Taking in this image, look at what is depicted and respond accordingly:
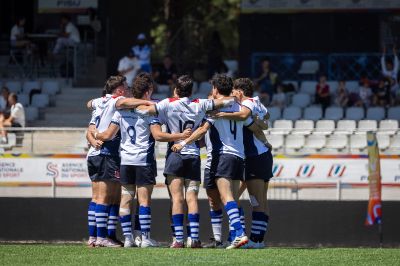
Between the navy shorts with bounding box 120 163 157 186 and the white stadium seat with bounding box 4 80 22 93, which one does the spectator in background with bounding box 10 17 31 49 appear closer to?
the white stadium seat with bounding box 4 80 22 93

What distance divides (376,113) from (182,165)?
1242 cm

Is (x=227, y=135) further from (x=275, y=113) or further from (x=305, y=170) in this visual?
(x=275, y=113)

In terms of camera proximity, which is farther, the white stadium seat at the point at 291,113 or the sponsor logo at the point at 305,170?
the white stadium seat at the point at 291,113

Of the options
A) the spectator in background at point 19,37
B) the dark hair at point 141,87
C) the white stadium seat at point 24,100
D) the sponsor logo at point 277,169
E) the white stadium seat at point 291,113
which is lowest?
the sponsor logo at point 277,169

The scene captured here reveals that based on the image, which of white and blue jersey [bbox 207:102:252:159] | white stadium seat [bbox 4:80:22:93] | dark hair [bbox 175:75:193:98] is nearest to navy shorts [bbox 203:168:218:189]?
white and blue jersey [bbox 207:102:252:159]

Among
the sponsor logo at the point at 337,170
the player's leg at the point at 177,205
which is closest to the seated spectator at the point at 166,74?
the sponsor logo at the point at 337,170

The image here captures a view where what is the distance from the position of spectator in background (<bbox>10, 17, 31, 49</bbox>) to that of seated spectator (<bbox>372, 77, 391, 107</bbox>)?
8.82 m

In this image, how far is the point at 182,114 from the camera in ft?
47.3

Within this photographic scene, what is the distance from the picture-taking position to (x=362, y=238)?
63.6 feet

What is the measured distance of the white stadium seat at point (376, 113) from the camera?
26.1m

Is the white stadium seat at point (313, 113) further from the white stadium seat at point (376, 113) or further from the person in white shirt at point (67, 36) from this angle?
the person in white shirt at point (67, 36)

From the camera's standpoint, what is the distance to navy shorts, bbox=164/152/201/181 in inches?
569

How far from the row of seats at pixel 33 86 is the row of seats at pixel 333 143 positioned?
308 inches

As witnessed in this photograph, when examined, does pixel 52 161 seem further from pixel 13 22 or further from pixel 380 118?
pixel 13 22
